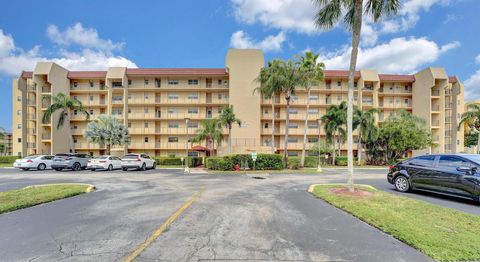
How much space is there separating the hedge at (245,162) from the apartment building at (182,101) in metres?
16.0

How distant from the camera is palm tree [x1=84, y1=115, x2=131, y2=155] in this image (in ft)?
115

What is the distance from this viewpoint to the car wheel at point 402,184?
11094 millimetres

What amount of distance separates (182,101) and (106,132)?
13219mm

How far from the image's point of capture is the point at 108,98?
42.6 meters

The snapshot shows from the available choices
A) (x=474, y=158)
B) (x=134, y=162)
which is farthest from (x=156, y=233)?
(x=134, y=162)

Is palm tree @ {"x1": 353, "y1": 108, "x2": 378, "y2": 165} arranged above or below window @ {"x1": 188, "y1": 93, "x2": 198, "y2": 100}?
below

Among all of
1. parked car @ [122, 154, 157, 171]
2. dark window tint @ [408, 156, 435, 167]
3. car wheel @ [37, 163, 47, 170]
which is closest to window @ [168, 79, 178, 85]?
parked car @ [122, 154, 157, 171]

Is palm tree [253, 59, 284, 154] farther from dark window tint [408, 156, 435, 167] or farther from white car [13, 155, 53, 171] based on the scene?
white car [13, 155, 53, 171]

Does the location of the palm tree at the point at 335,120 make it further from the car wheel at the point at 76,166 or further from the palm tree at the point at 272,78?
the car wheel at the point at 76,166

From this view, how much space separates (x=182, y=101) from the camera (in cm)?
4341

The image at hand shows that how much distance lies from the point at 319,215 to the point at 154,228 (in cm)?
450

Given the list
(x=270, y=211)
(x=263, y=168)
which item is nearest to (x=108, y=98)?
(x=263, y=168)

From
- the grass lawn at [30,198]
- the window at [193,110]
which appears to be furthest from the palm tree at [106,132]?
the grass lawn at [30,198]

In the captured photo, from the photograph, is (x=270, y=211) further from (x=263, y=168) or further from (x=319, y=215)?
(x=263, y=168)
